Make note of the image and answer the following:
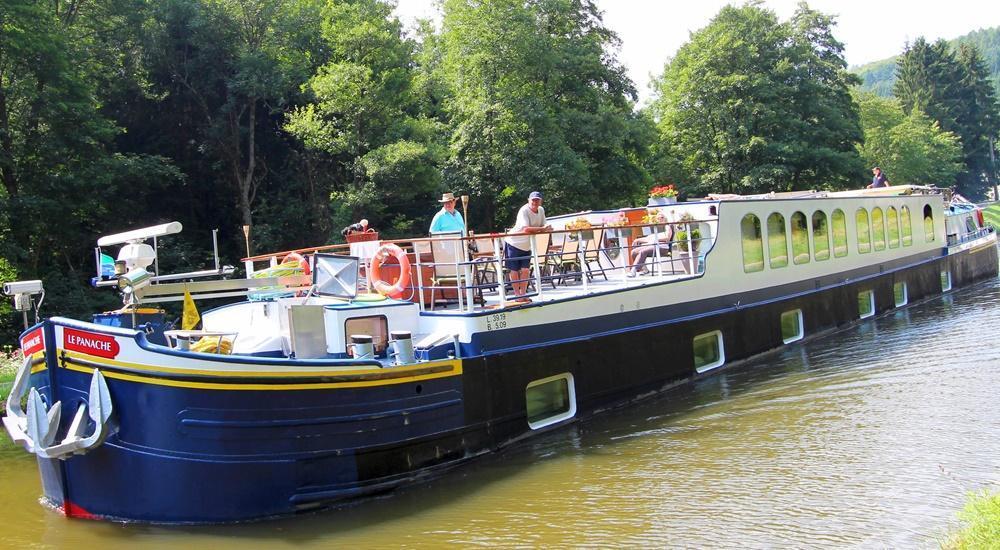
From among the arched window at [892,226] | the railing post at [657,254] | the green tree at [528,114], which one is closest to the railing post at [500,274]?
the railing post at [657,254]

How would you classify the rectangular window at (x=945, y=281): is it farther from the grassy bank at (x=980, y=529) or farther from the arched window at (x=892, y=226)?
the grassy bank at (x=980, y=529)

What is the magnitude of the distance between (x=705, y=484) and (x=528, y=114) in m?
24.6

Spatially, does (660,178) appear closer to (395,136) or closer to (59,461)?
(395,136)

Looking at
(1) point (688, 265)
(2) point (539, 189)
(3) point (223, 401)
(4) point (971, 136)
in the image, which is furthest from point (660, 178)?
(4) point (971, 136)

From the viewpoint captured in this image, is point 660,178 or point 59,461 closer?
point 59,461

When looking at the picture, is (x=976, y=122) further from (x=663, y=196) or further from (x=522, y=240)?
(x=522, y=240)

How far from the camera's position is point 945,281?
2416 cm

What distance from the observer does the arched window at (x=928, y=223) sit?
76.0 feet

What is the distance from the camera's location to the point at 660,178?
4519 cm

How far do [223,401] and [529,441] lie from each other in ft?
14.0

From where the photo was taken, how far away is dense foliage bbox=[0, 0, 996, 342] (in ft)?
84.4

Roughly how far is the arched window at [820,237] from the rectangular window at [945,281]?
7438 millimetres

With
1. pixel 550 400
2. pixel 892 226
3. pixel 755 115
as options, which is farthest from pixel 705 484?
pixel 755 115

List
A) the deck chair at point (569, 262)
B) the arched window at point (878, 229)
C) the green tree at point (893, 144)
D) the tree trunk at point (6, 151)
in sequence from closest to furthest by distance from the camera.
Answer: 1. the deck chair at point (569, 262)
2. the arched window at point (878, 229)
3. the tree trunk at point (6, 151)
4. the green tree at point (893, 144)
